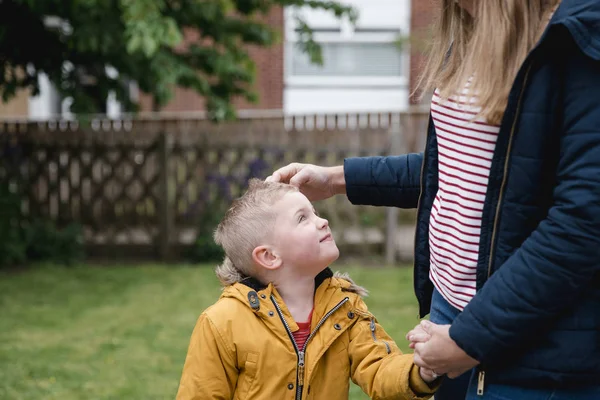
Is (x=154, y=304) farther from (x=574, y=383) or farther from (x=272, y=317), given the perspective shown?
(x=574, y=383)

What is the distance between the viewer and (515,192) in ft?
5.08

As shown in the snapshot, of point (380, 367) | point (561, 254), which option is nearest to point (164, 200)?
point (380, 367)

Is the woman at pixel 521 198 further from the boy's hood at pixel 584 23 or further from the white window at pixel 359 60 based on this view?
the white window at pixel 359 60

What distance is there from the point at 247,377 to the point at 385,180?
0.72m

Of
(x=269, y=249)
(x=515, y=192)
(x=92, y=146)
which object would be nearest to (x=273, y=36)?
→ (x=92, y=146)

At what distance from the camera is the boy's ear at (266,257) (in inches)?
87.9

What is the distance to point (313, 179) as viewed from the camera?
7.92ft

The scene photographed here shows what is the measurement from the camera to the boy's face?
7.28 ft

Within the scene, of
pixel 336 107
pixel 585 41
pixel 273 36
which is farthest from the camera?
pixel 336 107

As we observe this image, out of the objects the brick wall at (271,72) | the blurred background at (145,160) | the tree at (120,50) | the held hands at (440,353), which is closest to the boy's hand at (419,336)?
the held hands at (440,353)

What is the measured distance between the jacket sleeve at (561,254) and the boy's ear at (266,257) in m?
0.79

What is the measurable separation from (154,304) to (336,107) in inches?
326

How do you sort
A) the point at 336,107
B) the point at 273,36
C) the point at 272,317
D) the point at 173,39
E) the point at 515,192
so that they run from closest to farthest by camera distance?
the point at 515,192 → the point at 272,317 → the point at 173,39 → the point at 273,36 → the point at 336,107

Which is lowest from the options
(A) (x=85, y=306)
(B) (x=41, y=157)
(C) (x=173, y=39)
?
(A) (x=85, y=306)
